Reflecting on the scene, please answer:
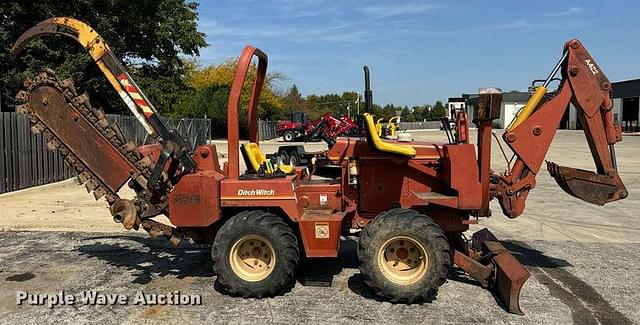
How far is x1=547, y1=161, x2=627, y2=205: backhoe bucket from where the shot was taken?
245 inches

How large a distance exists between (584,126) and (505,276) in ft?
7.08

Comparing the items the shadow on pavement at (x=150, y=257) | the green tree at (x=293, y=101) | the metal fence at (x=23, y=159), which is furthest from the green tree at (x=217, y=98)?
the shadow on pavement at (x=150, y=257)

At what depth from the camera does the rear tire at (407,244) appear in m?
5.22

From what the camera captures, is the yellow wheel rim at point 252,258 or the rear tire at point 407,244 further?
the yellow wheel rim at point 252,258

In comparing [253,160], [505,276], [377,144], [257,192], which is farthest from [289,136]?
[505,276]

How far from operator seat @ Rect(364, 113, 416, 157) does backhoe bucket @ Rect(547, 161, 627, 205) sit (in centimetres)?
214

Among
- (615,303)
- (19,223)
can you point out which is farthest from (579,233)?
(19,223)

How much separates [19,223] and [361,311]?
7.26 meters

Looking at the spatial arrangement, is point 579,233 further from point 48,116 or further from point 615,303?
point 48,116

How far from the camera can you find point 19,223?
9.64 m

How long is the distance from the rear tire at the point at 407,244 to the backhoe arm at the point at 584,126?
1458mm

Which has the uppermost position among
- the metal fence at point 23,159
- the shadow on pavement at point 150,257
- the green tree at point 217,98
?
the green tree at point 217,98

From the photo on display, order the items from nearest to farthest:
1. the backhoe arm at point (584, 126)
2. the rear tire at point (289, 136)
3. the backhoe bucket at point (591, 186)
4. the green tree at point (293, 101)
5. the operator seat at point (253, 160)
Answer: the backhoe arm at point (584, 126) < the backhoe bucket at point (591, 186) < the operator seat at point (253, 160) < the rear tire at point (289, 136) < the green tree at point (293, 101)

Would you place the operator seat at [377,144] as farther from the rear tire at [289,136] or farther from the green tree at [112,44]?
the rear tire at [289,136]
